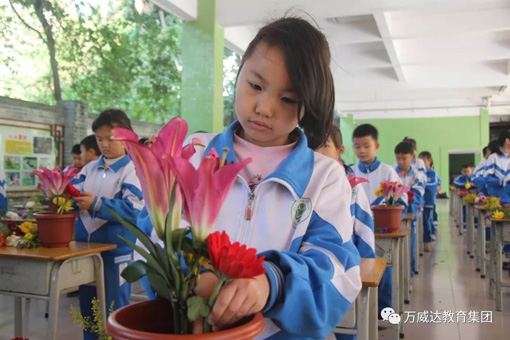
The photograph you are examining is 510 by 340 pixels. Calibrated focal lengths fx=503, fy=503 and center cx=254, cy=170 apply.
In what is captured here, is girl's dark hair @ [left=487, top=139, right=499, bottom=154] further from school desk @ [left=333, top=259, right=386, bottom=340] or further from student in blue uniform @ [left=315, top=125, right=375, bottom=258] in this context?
school desk @ [left=333, top=259, right=386, bottom=340]

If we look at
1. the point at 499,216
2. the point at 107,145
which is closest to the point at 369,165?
the point at 499,216

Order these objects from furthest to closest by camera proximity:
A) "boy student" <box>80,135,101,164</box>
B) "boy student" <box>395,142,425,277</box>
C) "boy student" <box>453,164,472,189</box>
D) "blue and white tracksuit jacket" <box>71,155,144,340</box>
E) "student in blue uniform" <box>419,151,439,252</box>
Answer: "boy student" <box>453,164,472,189</box> → "student in blue uniform" <box>419,151,439,252</box> → "boy student" <box>395,142,425,277</box> → "boy student" <box>80,135,101,164</box> → "blue and white tracksuit jacket" <box>71,155,144,340</box>

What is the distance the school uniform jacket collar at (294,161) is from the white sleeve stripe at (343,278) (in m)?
0.11

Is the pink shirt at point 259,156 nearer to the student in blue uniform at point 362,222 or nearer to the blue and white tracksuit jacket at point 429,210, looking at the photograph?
the student in blue uniform at point 362,222

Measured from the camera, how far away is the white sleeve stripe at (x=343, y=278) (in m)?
Result: 0.78

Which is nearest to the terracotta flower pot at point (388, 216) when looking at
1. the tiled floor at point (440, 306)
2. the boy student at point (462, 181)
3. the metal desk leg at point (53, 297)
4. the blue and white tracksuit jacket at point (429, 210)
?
the tiled floor at point (440, 306)

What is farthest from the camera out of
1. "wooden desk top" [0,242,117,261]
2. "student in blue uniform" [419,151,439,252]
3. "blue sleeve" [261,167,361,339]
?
"student in blue uniform" [419,151,439,252]

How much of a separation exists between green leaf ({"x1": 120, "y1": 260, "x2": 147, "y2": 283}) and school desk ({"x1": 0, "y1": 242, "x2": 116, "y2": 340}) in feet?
6.40

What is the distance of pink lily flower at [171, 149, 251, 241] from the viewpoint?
0.61 meters

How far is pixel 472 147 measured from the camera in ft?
58.2

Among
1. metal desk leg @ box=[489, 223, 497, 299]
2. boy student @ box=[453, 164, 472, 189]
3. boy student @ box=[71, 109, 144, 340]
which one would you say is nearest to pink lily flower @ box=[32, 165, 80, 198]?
boy student @ box=[71, 109, 144, 340]

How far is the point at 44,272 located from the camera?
2.47 meters

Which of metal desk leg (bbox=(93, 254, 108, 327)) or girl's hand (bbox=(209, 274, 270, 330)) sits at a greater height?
girl's hand (bbox=(209, 274, 270, 330))

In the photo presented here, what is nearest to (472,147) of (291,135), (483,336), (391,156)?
(391,156)
